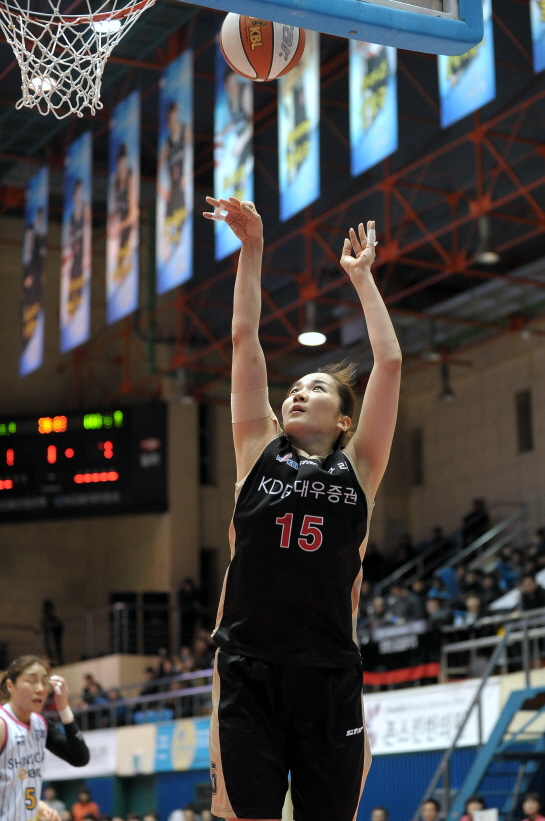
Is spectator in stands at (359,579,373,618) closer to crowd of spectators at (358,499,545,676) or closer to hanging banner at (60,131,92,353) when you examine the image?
crowd of spectators at (358,499,545,676)

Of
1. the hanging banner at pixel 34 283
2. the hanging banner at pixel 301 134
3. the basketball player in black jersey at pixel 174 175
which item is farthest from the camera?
the hanging banner at pixel 34 283

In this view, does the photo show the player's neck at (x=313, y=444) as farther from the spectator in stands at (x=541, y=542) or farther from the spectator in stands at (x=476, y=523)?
the spectator in stands at (x=476, y=523)

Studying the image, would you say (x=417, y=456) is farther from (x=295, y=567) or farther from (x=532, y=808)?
(x=295, y=567)

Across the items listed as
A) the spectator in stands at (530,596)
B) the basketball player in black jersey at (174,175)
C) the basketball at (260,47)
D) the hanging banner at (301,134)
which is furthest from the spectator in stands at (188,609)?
the basketball at (260,47)

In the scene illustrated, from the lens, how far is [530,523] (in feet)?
76.0

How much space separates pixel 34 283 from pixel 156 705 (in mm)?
7464

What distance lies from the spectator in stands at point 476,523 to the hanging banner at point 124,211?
1005 cm

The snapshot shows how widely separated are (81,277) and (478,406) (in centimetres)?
1079

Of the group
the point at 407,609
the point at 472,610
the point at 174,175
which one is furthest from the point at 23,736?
the point at 407,609

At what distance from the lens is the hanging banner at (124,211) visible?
16.9m

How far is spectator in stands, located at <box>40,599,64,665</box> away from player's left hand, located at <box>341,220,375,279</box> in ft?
72.2

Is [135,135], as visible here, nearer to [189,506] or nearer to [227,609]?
[189,506]

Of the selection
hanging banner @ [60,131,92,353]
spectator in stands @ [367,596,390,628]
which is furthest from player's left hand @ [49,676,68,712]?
spectator in stands @ [367,596,390,628]

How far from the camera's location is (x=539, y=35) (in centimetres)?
1216
